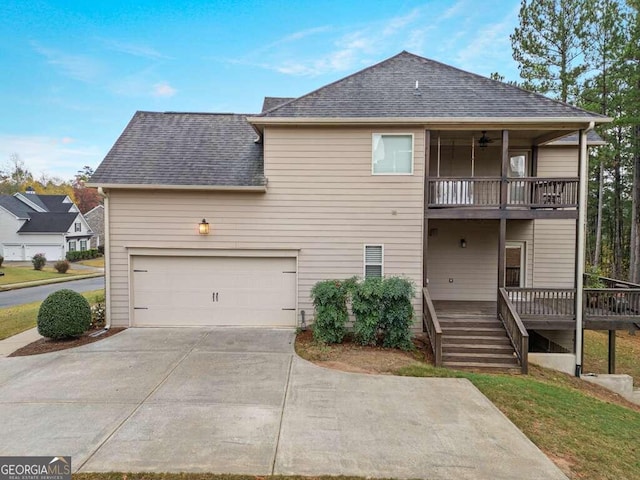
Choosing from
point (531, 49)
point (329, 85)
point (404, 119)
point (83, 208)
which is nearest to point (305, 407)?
point (404, 119)

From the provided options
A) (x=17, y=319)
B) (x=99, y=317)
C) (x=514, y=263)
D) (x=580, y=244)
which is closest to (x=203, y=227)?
(x=99, y=317)

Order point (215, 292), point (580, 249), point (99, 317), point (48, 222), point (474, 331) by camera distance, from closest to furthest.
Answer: point (474, 331)
point (580, 249)
point (215, 292)
point (99, 317)
point (48, 222)

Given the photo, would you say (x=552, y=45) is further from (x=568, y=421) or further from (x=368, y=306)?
(x=568, y=421)

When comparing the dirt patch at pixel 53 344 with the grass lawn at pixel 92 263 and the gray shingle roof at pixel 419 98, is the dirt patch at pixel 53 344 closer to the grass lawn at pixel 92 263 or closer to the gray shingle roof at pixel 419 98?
the gray shingle roof at pixel 419 98

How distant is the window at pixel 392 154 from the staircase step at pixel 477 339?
4064 mm

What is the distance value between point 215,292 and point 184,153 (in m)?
3.90

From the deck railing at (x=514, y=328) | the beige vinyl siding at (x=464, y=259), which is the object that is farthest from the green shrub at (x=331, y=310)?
the beige vinyl siding at (x=464, y=259)

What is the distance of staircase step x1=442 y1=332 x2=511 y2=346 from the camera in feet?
24.6

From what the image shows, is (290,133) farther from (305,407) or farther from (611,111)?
(611,111)

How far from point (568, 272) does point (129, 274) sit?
12179mm

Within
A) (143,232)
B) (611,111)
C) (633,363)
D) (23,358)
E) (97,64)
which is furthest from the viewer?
(97,64)

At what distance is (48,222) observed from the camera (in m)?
35.1

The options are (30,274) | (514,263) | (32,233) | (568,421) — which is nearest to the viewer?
(568,421)

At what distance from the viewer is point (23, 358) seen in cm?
682
